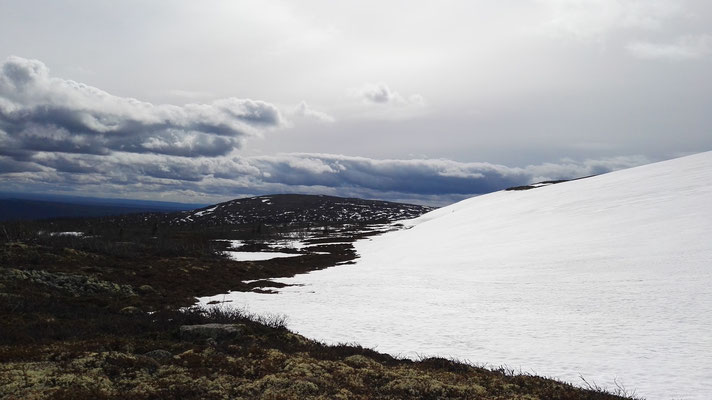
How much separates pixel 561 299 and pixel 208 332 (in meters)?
23.3

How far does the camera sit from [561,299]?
85.4 ft

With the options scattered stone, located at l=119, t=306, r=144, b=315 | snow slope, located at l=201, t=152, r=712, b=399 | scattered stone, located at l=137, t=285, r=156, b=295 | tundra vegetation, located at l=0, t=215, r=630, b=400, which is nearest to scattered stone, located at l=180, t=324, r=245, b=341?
tundra vegetation, located at l=0, t=215, r=630, b=400

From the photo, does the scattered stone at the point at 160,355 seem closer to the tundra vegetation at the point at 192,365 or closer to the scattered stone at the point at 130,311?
the tundra vegetation at the point at 192,365

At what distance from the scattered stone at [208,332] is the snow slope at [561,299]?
19.4ft

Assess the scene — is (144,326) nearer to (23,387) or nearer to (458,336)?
(23,387)

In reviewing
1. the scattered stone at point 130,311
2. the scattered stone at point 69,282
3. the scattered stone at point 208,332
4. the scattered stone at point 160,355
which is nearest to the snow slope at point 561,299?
the scattered stone at point 208,332

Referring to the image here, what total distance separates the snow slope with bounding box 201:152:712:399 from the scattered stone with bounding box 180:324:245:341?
5.92 metres

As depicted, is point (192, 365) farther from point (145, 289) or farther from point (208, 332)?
point (145, 289)

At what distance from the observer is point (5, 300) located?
18.2 m

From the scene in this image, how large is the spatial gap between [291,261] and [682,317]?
5113cm

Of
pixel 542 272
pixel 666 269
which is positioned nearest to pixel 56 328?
pixel 542 272

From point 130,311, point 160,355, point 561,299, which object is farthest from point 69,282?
point 561,299

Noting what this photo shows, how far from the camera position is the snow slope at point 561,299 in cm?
1581

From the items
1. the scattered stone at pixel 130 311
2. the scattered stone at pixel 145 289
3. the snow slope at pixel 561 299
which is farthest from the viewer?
the scattered stone at pixel 145 289
